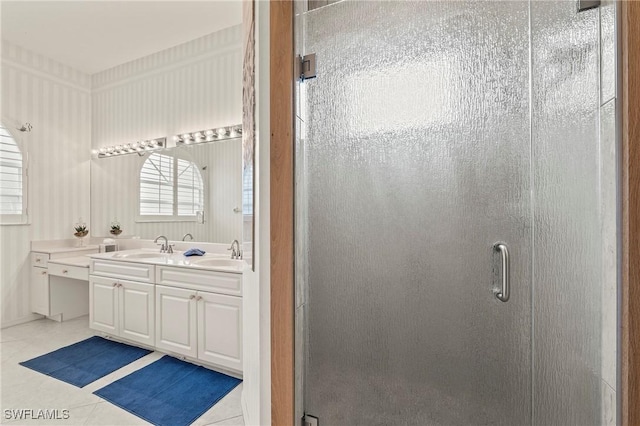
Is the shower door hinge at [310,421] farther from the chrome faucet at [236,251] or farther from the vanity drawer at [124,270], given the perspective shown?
the vanity drawer at [124,270]

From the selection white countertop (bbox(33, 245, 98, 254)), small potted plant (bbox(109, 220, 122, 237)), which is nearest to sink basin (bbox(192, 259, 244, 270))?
small potted plant (bbox(109, 220, 122, 237))

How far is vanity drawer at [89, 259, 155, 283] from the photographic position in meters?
2.38

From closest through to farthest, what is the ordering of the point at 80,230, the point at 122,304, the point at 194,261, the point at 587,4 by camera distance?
the point at 587,4 < the point at 194,261 < the point at 122,304 < the point at 80,230

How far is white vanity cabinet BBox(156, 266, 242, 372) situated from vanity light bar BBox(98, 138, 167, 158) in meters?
1.51

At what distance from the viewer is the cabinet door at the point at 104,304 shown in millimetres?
2566

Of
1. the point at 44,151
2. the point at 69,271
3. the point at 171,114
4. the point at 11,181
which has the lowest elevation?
the point at 69,271

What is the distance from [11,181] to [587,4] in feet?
15.2

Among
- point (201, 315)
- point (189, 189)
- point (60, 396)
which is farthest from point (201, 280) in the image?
point (189, 189)

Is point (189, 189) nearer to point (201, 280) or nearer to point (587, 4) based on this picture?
point (201, 280)

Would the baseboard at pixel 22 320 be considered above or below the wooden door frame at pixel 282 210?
below

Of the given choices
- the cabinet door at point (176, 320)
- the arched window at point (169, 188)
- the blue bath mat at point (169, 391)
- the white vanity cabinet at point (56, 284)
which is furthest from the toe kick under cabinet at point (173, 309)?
the arched window at point (169, 188)

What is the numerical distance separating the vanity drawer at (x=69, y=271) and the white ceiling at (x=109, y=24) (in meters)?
2.33

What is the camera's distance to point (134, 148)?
3283mm

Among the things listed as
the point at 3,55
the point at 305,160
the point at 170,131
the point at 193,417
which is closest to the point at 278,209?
the point at 305,160
